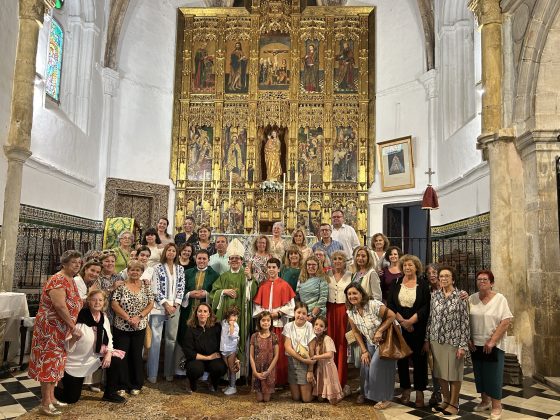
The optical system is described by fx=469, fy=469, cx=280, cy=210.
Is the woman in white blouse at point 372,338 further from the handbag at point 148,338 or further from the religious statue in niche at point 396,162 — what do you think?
the religious statue in niche at point 396,162

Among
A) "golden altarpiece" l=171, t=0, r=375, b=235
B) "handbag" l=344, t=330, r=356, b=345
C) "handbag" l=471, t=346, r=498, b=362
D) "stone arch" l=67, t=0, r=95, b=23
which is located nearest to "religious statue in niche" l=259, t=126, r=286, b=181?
"golden altarpiece" l=171, t=0, r=375, b=235

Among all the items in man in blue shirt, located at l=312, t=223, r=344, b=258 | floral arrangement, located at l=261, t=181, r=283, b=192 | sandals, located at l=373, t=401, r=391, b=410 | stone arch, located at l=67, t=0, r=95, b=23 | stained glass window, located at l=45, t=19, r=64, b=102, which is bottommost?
sandals, located at l=373, t=401, r=391, b=410

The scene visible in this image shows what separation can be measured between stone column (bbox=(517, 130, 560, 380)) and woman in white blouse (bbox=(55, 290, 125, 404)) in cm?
503

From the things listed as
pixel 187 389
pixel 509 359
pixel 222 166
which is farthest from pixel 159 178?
pixel 509 359

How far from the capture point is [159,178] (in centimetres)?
1276

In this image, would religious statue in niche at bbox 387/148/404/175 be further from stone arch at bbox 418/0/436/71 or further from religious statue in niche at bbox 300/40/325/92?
religious statue in niche at bbox 300/40/325/92

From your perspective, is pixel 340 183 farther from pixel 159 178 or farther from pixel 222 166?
pixel 159 178

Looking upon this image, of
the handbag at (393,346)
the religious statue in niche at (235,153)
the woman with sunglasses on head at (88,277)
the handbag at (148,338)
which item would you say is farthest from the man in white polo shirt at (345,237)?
the religious statue in niche at (235,153)

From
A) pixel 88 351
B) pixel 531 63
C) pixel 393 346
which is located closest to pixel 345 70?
pixel 531 63

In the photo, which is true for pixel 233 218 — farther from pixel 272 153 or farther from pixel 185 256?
pixel 185 256

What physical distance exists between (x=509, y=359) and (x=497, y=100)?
350 cm

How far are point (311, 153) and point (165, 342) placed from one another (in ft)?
27.2

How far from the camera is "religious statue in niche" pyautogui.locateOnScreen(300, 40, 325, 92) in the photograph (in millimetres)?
13094

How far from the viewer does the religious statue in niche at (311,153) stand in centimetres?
1278
